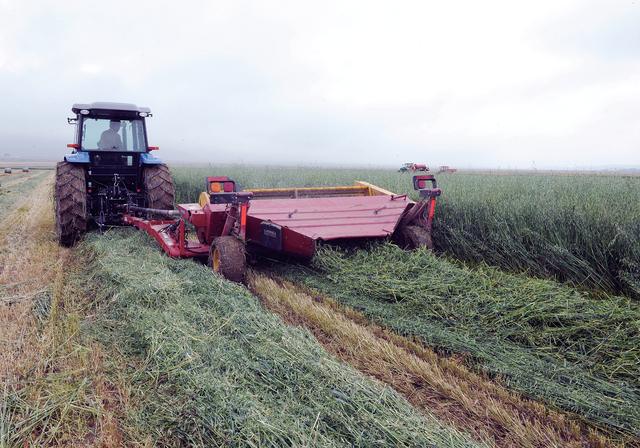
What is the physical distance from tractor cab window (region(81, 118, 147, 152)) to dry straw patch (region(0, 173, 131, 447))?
2.85 metres

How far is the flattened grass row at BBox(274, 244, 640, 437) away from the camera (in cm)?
249

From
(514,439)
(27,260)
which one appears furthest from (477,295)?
(27,260)

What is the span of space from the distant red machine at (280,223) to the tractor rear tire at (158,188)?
50.7 inches

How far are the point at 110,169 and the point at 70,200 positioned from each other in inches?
34.9

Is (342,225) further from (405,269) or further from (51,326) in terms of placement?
(51,326)

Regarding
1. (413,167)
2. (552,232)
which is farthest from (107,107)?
(413,167)

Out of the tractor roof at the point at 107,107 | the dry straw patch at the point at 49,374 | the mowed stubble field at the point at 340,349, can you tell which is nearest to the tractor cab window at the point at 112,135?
the tractor roof at the point at 107,107

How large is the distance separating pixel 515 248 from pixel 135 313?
14.1 feet

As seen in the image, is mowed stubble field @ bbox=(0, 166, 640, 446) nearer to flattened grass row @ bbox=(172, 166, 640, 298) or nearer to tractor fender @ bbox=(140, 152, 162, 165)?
flattened grass row @ bbox=(172, 166, 640, 298)

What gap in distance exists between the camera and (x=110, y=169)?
22.6 ft

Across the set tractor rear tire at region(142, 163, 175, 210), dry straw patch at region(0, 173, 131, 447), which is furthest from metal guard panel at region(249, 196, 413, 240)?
tractor rear tire at region(142, 163, 175, 210)

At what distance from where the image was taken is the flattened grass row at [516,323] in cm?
249

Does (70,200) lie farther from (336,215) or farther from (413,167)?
(413,167)

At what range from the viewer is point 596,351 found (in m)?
2.81
